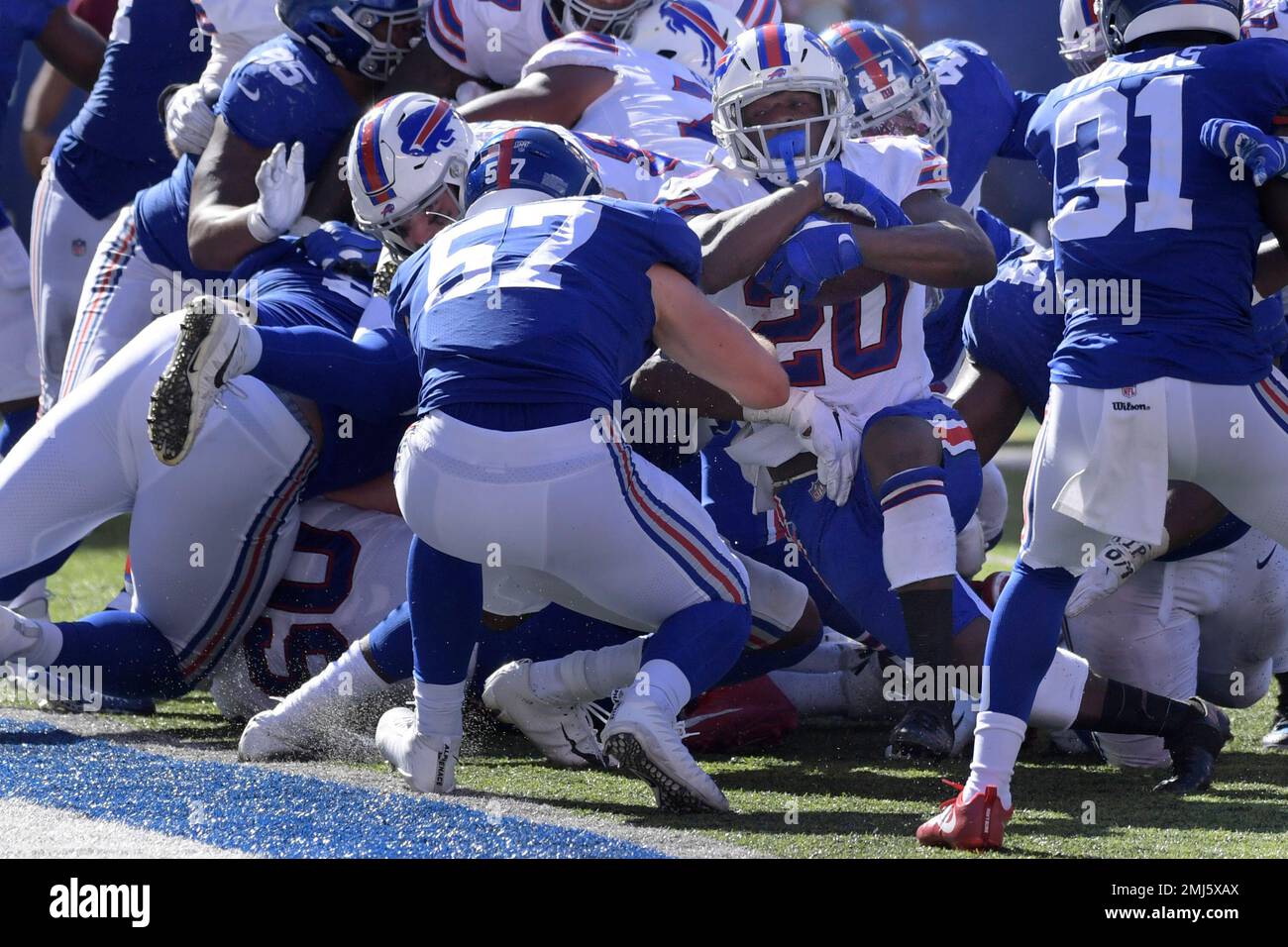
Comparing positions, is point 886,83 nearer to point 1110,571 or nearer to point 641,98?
point 641,98

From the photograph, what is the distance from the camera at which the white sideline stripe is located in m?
2.68

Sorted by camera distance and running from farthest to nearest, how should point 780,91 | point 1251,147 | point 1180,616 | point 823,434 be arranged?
point 1180,616, point 780,91, point 823,434, point 1251,147

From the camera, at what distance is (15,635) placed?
3.62 metres

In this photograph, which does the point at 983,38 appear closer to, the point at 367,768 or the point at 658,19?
the point at 658,19

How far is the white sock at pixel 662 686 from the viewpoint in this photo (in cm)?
299

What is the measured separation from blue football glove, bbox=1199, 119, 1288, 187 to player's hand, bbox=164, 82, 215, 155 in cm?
279

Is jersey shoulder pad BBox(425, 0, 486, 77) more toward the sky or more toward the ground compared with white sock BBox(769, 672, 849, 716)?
more toward the sky

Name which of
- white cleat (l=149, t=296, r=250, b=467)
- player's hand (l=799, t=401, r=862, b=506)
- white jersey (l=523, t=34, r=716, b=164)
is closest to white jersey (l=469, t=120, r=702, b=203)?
white jersey (l=523, t=34, r=716, b=164)

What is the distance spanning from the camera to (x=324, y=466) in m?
3.91

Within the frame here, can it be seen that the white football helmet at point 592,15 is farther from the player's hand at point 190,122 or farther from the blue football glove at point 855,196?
the blue football glove at point 855,196

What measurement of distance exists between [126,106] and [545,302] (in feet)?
9.03

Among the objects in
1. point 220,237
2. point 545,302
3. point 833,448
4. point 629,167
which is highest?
point 629,167

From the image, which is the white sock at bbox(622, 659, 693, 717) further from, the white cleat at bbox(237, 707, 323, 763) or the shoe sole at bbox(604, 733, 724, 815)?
the white cleat at bbox(237, 707, 323, 763)

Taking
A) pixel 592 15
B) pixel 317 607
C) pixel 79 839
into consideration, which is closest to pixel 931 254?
pixel 317 607
